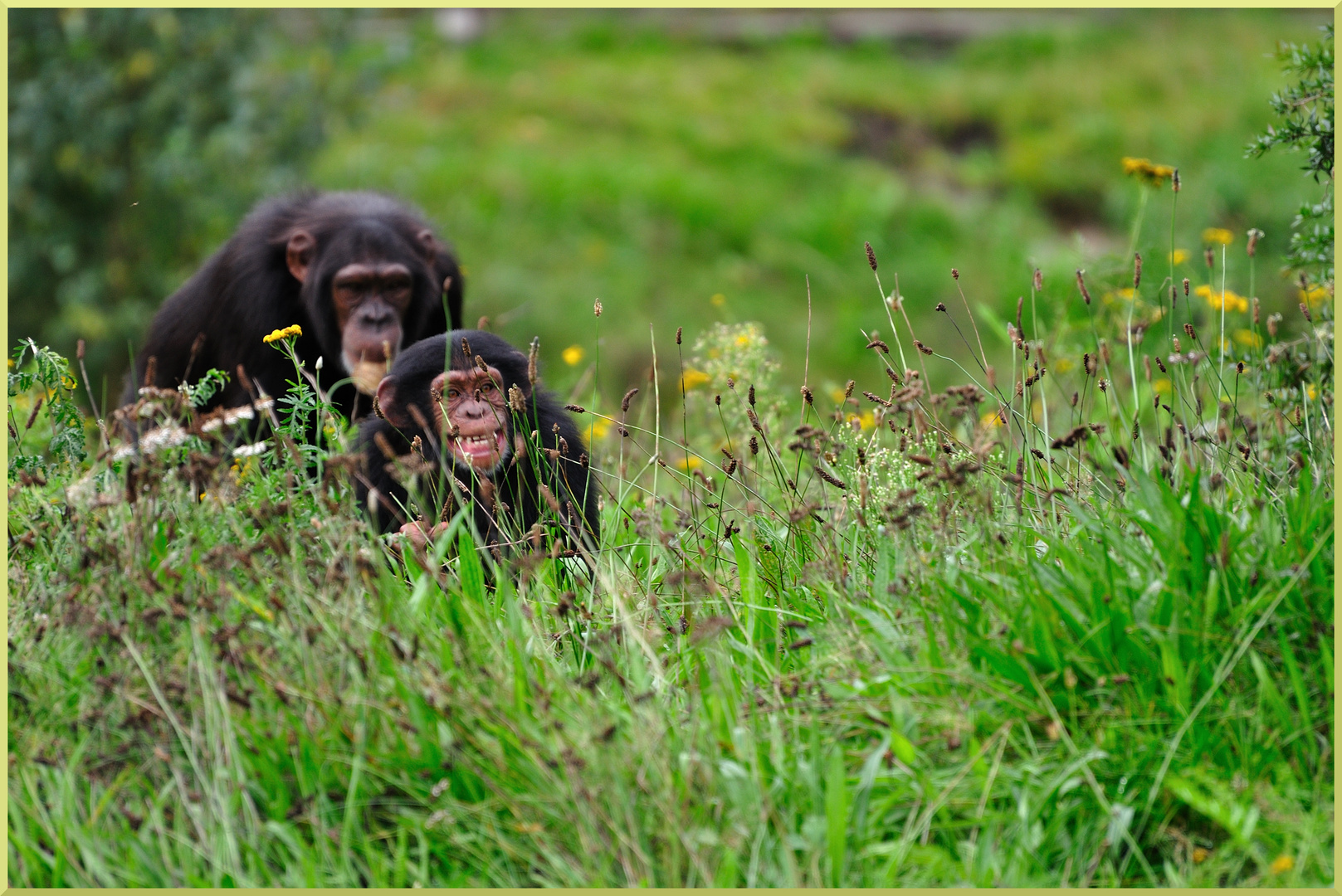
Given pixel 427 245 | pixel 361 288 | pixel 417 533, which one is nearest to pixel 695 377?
pixel 427 245

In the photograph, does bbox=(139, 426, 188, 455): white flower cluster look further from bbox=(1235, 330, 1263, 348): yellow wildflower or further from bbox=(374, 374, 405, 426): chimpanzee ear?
bbox=(1235, 330, 1263, 348): yellow wildflower

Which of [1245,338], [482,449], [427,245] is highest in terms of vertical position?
[427,245]

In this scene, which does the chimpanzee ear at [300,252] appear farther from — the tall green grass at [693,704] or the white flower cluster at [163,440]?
the white flower cluster at [163,440]

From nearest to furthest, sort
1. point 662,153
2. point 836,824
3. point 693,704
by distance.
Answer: point 836,824 → point 693,704 → point 662,153

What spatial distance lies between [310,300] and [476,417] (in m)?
2.00

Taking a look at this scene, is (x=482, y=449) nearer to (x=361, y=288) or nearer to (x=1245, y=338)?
(x=361, y=288)

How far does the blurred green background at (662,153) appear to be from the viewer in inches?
401

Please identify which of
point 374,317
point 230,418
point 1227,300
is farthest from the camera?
point 374,317

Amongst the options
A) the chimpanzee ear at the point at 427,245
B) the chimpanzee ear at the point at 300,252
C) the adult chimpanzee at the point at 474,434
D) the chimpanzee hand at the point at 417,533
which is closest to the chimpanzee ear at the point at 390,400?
the adult chimpanzee at the point at 474,434

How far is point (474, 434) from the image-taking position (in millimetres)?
4223

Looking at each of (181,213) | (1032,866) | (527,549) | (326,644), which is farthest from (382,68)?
(1032,866)

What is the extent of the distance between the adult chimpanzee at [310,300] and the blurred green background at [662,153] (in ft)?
3.48

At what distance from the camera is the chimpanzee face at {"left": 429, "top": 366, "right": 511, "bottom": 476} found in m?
4.21

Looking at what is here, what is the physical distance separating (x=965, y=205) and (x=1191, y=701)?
1102 centimetres
